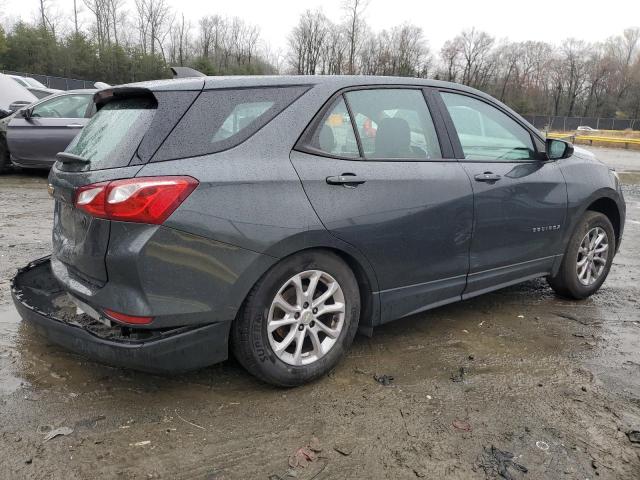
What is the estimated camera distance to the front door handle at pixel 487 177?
344 cm

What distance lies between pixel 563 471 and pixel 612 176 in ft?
9.97

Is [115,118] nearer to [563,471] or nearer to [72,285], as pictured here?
[72,285]

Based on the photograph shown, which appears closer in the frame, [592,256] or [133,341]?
[133,341]

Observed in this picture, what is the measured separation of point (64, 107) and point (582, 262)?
8.86 m

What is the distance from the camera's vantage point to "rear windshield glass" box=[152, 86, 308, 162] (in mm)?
2486

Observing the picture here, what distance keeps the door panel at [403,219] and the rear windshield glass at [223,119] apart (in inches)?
10.7

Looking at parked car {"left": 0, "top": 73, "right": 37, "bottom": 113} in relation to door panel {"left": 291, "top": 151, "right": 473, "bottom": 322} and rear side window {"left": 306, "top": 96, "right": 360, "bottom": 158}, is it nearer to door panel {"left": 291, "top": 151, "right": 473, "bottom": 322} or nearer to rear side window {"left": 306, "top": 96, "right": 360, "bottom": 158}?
rear side window {"left": 306, "top": 96, "right": 360, "bottom": 158}

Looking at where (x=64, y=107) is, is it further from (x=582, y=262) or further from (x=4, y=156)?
(x=582, y=262)

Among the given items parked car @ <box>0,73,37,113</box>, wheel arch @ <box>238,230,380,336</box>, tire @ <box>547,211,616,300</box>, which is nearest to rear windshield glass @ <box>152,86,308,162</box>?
wheel arch @ <box>238,230,380,336</box>

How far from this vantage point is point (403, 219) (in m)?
3.05

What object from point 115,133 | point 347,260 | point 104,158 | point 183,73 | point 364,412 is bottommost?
point 364,412

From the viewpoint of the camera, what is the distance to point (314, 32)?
66.6 m

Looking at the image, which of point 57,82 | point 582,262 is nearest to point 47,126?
point 582,262

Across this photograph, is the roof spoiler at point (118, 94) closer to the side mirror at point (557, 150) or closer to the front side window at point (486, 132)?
the front side window at point (486, 132)
